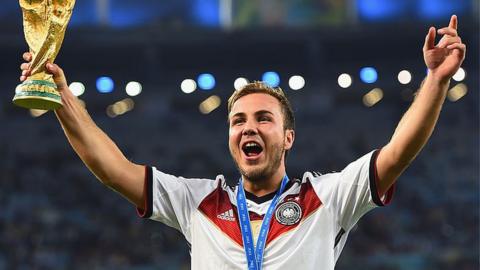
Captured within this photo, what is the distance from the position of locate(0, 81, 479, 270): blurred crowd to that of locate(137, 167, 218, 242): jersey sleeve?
11504mm

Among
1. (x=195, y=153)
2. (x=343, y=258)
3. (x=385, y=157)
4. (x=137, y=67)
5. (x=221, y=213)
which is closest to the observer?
(x=385, y=157)

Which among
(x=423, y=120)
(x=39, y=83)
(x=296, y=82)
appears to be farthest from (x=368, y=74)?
(x=39, y=83)

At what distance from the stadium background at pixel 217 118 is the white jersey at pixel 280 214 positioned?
11247 mm

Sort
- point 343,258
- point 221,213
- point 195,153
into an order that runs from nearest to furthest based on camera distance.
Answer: point 221,213 → point 343,258 → point 195,153

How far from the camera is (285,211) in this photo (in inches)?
149

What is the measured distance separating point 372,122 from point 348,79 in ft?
5.16

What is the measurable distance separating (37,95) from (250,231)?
102 cm

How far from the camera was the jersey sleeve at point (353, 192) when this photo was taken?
3645mm

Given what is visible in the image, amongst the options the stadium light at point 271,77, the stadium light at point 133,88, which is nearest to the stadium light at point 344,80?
the stadium light at point 271,77

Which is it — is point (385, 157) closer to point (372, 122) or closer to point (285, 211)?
point (285, 211)

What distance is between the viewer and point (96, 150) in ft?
12.3

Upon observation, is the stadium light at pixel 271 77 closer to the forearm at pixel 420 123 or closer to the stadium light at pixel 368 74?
the stadium light at pixel 368 74

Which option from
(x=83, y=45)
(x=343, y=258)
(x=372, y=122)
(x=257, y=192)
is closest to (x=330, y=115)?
(x=372, y=122)

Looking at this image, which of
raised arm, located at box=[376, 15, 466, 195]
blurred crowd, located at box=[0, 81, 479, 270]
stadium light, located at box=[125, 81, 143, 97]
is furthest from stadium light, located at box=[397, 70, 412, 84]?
raised arm, located at box=[376, 15, 466, 195]
